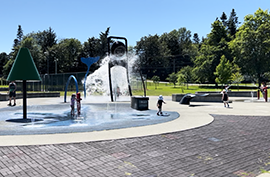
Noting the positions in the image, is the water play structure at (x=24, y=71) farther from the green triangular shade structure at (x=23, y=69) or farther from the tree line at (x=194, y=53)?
the tree line at (x=194, y=53)

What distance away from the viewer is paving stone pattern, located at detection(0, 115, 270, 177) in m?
5.51

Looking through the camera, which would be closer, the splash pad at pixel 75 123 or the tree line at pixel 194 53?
the splash pad at pixel 75 123

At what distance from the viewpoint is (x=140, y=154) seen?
6.52 m

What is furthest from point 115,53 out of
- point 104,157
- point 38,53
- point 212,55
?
point 38,53

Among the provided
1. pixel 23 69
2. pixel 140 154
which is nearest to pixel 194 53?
pixel 23 69

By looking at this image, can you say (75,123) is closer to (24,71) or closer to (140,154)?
(24,71)

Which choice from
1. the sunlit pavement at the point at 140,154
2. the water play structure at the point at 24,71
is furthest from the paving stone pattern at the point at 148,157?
the water play structure at the point at 24,71

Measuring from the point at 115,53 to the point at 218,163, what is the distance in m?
17.6

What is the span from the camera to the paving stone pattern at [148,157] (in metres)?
5.51

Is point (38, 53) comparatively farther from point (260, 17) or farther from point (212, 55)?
point (260, 17)

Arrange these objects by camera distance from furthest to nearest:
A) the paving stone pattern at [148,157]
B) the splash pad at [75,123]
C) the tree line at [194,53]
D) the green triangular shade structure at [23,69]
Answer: the tree line at [194,53]
the green triangular shade structure at [23,69]
the splash pad at [75,123]
the paving stone pattern at [148,157]

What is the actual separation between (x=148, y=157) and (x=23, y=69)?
8.32 meters

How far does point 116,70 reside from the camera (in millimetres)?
35312

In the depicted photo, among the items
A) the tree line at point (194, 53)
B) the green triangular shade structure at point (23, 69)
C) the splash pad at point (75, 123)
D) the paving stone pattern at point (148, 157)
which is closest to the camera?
the paving stone pattern at point (148, 157)
